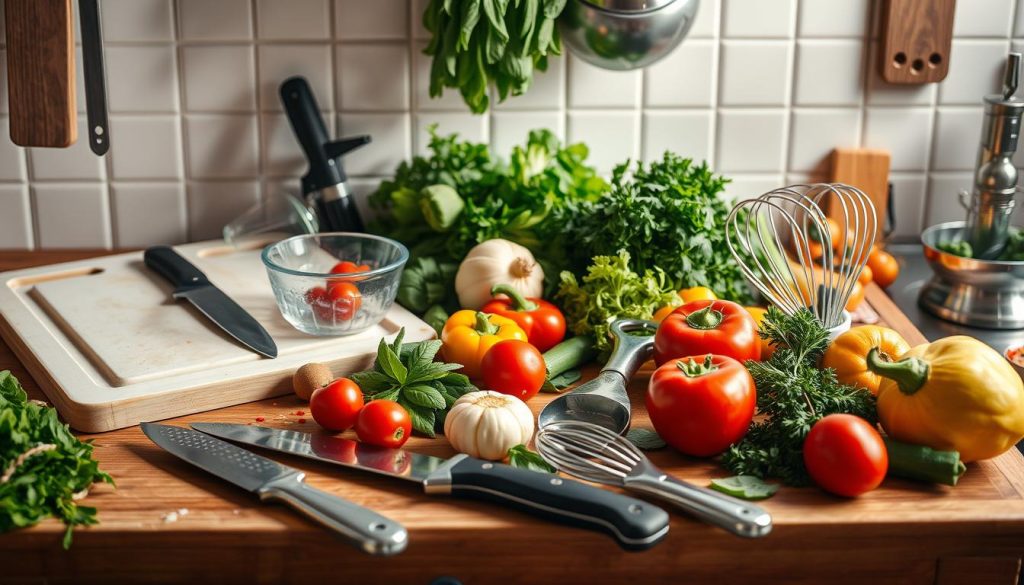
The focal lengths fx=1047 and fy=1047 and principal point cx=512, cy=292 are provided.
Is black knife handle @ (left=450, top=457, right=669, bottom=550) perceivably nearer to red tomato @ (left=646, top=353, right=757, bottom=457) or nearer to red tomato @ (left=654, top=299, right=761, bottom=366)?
red tomato @ (left=646, top=353, right=757, bottom=457)

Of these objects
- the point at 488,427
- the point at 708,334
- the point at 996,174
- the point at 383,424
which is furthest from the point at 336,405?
the point at 996,174

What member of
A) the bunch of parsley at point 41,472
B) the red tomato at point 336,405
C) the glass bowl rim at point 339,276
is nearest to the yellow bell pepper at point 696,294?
the glass bowl rim at point 339,276

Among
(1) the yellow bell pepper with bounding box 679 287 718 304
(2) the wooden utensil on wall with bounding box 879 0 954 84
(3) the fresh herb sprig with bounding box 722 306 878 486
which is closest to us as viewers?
(3) the fresh herb sprig with bounding box 722 306 878 486

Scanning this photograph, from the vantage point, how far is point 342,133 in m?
1.59

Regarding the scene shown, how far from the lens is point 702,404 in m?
1.02

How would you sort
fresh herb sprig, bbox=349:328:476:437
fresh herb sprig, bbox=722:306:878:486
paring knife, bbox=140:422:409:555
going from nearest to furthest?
paring knife, bbox=140:422:409:555 → fresh herb sprig, bbox=722:306:878:486 → fresh herb sprig, bbox=349:328:476:437

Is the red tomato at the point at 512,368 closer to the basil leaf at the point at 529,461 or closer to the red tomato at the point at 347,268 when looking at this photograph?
the basil leaf at the point at 529,461

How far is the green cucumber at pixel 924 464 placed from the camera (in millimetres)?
987

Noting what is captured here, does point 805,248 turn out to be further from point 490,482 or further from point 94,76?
point 94,76

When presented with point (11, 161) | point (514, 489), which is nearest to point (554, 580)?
point (514, 489)

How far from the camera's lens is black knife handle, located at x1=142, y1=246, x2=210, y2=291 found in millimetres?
1384

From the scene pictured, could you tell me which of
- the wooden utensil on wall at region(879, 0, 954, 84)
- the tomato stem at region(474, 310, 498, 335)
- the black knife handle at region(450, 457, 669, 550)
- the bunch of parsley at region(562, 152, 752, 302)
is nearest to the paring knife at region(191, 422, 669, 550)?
the black knife handle at region(450, 457, 669, 550)

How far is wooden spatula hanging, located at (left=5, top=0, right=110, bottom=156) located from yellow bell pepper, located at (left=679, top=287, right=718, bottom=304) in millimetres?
788

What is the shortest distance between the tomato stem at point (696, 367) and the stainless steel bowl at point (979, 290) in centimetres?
52
